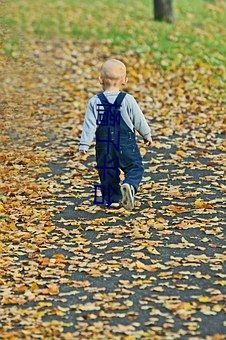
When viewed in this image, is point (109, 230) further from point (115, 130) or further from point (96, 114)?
point (96, 114)

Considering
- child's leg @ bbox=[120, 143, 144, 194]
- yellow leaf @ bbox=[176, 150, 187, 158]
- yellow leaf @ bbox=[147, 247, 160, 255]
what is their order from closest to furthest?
yellow leaf @ bbox=[147, 247, 160, 255] < child's leg @ bbox=[120, 143, 144, 194] < yellow leaf @ bbox=[176, 150, 187, 158]

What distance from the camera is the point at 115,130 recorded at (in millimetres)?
7766

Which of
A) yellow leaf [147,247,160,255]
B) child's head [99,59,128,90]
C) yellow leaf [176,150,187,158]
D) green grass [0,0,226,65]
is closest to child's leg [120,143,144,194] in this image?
child's head [99,59,128,90]

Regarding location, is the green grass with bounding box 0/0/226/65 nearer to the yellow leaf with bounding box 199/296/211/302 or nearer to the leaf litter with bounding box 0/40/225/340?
the leaf litter with bounding box 0/40/225/340

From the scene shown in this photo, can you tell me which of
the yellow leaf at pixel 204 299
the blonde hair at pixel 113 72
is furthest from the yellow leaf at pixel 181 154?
the yellow leaf at pixel 204 299

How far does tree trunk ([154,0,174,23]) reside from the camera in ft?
59.6

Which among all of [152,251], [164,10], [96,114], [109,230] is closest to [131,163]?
[96,114]

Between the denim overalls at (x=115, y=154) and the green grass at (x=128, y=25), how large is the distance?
757 cm

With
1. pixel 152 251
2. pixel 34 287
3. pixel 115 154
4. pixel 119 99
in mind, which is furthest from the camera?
pixel 115 154

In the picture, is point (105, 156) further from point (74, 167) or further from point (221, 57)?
point (221, 57)

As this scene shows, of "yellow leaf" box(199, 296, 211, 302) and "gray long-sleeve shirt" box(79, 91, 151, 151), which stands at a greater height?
"gray long-sleeve shirt" box(79, 91, 151, 151)

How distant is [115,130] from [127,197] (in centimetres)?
66

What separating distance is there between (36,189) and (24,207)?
664 mm

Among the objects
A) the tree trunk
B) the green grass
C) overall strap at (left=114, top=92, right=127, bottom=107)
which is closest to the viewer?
overall strap at (left=114, top=92, right=127, bottom=107)
